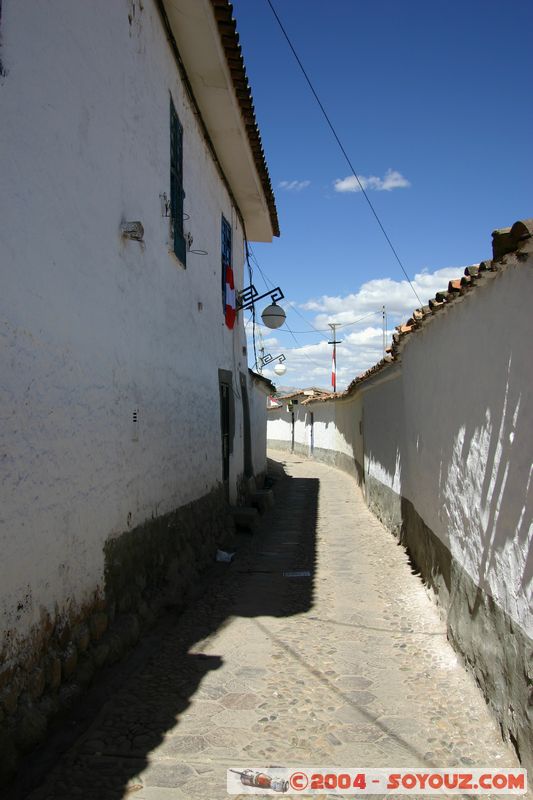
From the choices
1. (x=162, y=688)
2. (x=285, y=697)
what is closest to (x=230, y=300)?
(x=162, y=688)

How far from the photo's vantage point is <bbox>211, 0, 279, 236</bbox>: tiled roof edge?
6434 mm

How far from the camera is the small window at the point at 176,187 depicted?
702 centimetres

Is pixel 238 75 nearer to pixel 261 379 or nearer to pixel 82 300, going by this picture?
pixel 82 300

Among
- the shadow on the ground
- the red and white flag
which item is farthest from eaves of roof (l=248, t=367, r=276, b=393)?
the shadow on the ground

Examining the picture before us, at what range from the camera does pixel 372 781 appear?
333cm

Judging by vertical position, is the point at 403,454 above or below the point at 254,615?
above

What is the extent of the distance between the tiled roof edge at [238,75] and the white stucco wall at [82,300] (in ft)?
2.12

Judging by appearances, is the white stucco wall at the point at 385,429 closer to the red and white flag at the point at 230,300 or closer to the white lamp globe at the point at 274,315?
the white lamp globe at the point at 274,315

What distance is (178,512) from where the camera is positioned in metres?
7.11

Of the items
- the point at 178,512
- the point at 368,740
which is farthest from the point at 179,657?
the point at 178,512

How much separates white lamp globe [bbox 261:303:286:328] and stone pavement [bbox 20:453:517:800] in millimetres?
6198

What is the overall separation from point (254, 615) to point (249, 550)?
9.91 ft

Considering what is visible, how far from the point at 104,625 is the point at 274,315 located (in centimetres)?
847

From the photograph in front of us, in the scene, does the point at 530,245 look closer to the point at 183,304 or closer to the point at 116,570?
the point at 116,570
